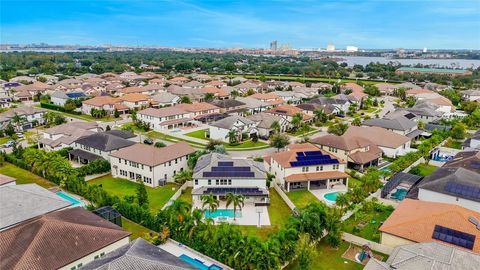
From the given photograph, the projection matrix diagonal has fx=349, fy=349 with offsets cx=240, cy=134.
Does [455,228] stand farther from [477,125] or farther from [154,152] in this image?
[477,125]

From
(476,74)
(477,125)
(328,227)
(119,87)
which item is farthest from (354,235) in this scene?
(476,74)

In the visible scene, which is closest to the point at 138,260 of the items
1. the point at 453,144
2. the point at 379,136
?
the point at 379,136

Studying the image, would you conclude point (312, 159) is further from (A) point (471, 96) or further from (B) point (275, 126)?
(A) point (471, 96)

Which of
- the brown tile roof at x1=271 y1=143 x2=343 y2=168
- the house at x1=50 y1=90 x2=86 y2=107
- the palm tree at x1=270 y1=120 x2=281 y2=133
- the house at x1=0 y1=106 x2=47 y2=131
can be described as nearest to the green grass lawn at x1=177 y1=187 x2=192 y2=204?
the brown tile roof at x1=271 y1=143 x2=343 y2=168

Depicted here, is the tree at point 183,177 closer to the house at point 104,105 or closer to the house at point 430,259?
the house at point 430,259

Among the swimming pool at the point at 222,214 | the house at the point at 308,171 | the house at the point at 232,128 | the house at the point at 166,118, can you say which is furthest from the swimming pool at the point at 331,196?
the house at the point at 166,118
